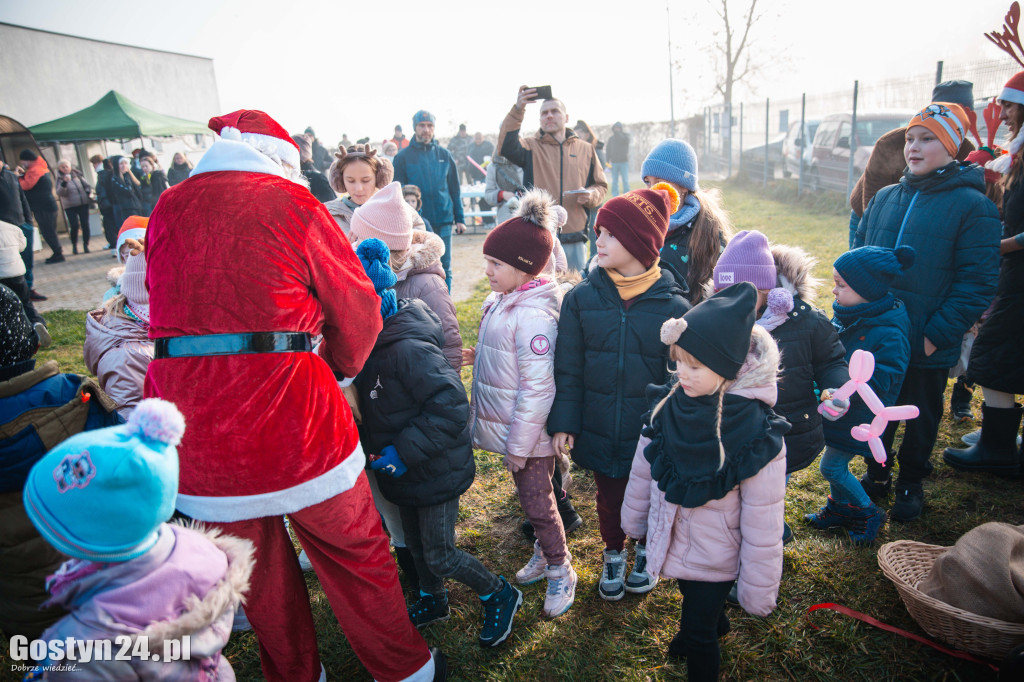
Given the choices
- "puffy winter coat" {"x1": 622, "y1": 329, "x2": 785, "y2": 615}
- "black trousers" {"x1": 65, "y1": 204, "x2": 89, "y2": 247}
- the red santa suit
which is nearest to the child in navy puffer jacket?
"puffy winter coat" {"x1": 622, "y1": 329, "x2": 785, "y2": 615}

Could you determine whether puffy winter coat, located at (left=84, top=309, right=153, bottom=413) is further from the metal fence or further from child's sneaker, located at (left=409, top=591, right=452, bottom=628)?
the metal fence

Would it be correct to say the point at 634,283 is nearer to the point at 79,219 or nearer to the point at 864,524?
the point at 864,524

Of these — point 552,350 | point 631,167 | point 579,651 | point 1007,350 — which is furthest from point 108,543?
point 631,167

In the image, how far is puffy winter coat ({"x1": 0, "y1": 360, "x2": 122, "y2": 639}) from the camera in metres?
1.97

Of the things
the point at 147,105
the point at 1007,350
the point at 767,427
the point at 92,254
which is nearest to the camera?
the point at 767,427

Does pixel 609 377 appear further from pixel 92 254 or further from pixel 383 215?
pixel 92 254

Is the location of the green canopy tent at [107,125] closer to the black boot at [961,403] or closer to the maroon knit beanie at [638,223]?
the maroon knit beanie at [638,223]

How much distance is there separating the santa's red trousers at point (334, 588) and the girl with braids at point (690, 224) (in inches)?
83.2

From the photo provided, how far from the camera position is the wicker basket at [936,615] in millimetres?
2021

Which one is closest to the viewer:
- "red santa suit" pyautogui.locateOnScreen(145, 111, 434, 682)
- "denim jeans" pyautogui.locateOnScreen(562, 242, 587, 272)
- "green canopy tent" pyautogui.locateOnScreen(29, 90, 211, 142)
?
"red santa suit" pyautogui.locateOnScreen(145, 111, 434, 682)

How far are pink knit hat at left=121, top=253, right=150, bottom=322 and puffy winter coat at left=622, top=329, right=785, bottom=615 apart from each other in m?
2.35

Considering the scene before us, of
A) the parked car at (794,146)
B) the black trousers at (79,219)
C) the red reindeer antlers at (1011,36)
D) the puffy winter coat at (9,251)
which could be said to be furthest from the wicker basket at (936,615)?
the black trousers at (79,219)

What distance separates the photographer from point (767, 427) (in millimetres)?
1934

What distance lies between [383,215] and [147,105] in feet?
92.1
